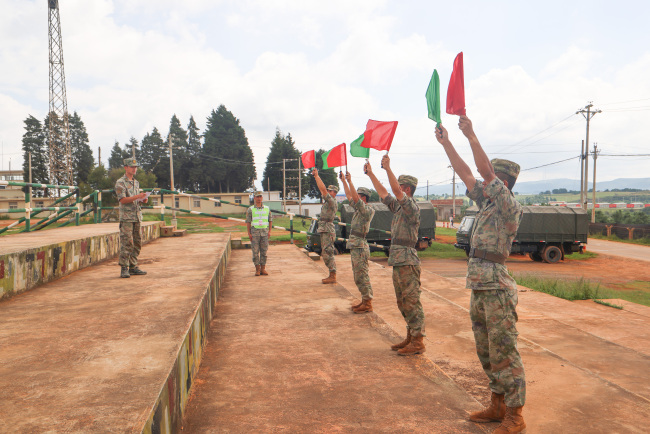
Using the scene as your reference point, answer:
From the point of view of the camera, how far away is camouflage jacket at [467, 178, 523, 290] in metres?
2.93

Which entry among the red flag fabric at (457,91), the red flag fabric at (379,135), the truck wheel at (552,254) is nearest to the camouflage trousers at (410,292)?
the red flag fabric at (379,135)

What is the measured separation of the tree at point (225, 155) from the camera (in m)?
62.1

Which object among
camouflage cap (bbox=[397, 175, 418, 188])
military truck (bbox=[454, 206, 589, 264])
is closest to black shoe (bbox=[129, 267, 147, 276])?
camouflage cap (bbox=[397, 175, 418, 188])

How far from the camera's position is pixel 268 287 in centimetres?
726

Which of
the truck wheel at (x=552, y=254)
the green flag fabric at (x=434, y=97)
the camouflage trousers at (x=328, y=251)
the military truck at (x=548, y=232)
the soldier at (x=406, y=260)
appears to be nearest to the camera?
the green flag fabric at (x=434, y=97)

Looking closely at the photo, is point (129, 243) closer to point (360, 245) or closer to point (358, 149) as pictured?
point (360, 245)

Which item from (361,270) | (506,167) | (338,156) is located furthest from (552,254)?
(506,167)

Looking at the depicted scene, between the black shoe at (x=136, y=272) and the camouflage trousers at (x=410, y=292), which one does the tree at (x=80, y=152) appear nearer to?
the black shoe at (x=136, y=272)

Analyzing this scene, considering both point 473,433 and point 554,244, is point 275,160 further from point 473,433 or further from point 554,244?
point 473,433

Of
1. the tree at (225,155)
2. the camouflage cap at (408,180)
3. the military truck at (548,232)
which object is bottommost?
the military truck at (548,232)

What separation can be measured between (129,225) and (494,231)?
499 cm

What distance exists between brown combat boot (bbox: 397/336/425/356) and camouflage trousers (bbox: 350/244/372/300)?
1597 mm

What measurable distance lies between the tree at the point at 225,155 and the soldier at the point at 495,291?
6098 cm

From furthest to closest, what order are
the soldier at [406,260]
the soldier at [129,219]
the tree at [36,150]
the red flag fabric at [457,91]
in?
the tree at [36,150] < the soldier at [129,219] < the soldier at [406,260] < the red flag fabric at [457,91]
